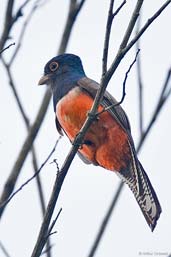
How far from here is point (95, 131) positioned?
5.79 meters

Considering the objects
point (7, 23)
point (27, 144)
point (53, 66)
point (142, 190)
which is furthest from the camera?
point (53, 66)

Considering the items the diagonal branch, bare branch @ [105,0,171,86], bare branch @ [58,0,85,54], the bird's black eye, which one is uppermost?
bare branch @ [58,0,85,54]

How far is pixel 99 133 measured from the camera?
5.81 m

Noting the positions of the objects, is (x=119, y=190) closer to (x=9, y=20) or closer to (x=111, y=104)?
(x=111, y=104)

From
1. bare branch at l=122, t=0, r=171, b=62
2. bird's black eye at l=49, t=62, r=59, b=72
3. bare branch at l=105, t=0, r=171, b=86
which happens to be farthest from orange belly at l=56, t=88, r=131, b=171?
bare branch at l=122, t=0, r=171, b=62

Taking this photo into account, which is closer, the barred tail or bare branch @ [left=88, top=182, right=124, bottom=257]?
bare branch @ [left=88, top=182, right=124, bottom=257]

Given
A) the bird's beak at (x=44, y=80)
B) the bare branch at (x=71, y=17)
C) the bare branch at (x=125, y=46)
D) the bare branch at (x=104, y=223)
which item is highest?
the bare branch at (x=71, y=17)

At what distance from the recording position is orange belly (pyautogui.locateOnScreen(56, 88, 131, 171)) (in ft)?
19.0

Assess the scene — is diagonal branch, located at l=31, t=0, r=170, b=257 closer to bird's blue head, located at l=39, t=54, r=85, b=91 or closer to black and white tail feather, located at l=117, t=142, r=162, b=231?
black and white tail feather, located at l=117, t=142, r=162, b=231

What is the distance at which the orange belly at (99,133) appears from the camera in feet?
19.0

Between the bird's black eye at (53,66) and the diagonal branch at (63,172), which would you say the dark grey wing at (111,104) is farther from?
the diagonal branch at (63,172)

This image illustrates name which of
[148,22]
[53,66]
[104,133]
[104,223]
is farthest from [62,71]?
[148,22]

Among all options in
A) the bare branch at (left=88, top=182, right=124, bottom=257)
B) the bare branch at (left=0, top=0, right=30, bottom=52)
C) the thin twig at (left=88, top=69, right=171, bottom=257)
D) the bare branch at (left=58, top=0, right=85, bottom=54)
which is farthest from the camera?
the bare branch at (left=58, top=0, right=85, bottom=54)

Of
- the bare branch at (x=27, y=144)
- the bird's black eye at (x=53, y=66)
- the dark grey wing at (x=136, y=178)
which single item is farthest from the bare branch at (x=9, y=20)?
the bird's black eye at (x=53, y=66)
